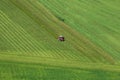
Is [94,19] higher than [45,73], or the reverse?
[94,19]

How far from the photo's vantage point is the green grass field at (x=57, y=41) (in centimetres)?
3008

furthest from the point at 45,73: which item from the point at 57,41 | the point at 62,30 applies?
the point at 62,30

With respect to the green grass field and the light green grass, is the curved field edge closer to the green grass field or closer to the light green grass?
the green grass field

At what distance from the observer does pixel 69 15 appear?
37.3m

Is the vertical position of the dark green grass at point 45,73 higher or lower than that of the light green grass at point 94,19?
lower

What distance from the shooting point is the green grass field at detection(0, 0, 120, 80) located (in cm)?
3008

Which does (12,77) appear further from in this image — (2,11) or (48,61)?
(2,11)

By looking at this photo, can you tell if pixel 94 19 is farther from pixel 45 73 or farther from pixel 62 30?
pixel 45 73

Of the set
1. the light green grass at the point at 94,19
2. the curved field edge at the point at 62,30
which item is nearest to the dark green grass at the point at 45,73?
the curved field edge at the point at 62,30

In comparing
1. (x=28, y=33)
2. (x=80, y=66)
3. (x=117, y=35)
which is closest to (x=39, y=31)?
(x=28, y=33)

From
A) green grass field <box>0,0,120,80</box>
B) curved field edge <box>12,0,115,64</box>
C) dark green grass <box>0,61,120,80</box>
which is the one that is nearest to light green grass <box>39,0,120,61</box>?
green grass field <box>0,0,120,80</box>

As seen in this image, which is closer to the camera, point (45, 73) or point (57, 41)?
point (45, 73)

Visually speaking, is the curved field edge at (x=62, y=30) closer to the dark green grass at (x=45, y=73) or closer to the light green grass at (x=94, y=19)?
the light green grass at (x=94, y=19)

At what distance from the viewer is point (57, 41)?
33.8m
